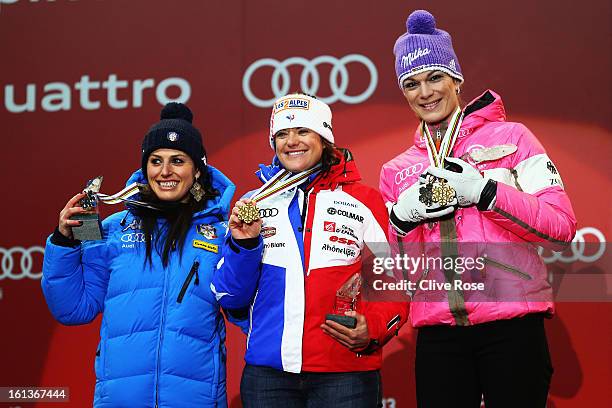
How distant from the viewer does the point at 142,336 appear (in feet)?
7.61

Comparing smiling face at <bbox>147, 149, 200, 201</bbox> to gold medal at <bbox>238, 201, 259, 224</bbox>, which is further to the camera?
smiling face at <bbox>147, 149, 200, 201</bbox>

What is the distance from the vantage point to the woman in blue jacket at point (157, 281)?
2.30 m

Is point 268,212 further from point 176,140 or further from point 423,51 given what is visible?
point 423,51

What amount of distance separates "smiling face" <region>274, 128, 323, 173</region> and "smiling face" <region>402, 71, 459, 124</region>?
1.18 ft

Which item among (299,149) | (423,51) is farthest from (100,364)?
(423,51)

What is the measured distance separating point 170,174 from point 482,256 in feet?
3.66

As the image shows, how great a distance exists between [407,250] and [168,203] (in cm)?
85

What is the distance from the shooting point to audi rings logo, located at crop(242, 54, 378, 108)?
3541 millimetres

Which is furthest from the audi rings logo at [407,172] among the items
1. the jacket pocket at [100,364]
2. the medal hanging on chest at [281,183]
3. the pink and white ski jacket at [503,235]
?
the jacket pocket at [100,364]

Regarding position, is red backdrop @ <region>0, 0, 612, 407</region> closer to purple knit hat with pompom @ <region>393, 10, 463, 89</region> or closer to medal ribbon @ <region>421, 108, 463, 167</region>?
purple knit hat with pompom @ <region>393, 10, 463, 89</region>

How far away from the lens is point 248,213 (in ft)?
7.21

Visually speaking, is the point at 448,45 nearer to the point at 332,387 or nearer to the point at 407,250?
the point at 407,250

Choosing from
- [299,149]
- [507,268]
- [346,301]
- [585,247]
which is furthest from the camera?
[585,247]

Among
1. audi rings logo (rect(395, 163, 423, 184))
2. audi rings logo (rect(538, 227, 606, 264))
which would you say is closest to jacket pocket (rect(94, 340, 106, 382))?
audi rings logo (rect(395, 163, 423, 184))
